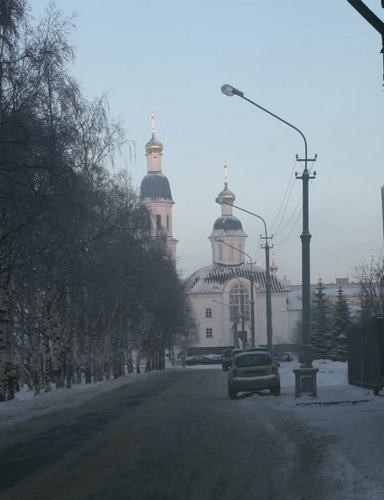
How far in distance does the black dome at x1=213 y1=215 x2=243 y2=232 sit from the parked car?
114 metres

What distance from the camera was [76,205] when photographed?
2288cm

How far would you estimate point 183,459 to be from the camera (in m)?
13.1

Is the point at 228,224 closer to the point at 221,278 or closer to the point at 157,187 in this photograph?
the point at 221,278

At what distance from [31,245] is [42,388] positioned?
12754 mm

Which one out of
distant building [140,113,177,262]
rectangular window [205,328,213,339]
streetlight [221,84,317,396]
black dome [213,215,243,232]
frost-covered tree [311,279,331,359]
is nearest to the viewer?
streetlight [221,84,317,396]

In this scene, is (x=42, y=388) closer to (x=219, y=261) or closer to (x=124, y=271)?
(x=124, y=271)

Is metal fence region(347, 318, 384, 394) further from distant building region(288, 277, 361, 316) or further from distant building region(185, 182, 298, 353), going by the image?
distant building region(185, 182, 298, 353)

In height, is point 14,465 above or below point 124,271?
below

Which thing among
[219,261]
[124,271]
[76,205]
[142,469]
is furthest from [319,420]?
[219,261]

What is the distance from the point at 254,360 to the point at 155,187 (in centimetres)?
10065

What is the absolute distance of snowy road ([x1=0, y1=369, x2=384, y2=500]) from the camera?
33.8 ft

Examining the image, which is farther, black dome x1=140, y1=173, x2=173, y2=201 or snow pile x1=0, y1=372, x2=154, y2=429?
black dome x1=140, y1=173, x2=173, y2=201

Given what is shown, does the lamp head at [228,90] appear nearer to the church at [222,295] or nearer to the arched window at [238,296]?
the church at [222,295]

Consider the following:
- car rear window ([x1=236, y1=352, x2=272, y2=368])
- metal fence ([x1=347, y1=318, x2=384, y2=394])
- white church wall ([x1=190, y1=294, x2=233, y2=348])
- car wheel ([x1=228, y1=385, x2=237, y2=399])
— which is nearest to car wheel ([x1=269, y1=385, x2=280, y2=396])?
car rear window ([x1=236, y1=352, x2=272, y2=368])
